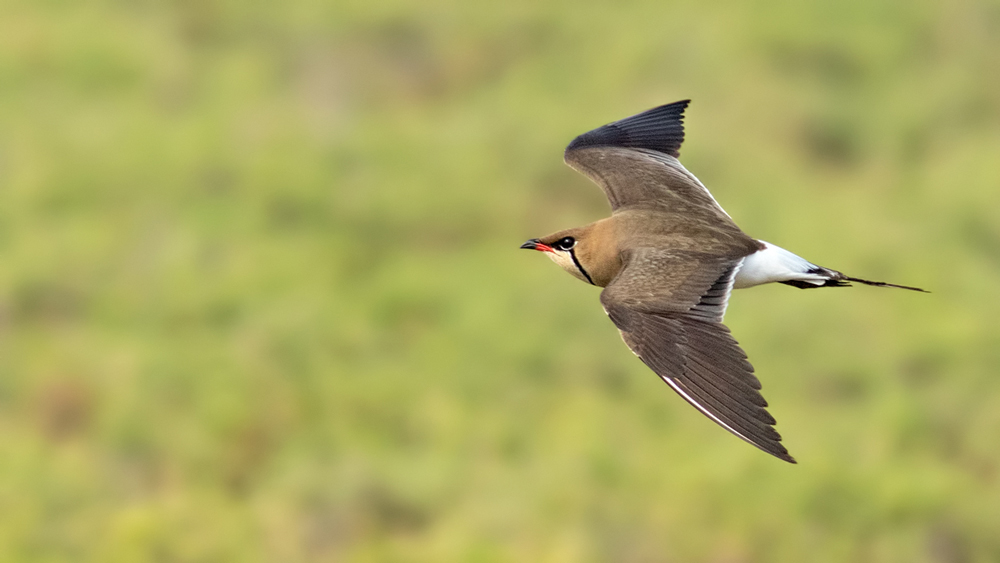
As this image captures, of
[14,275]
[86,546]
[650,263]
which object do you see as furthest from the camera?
[14,275]

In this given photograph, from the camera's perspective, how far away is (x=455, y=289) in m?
16.0

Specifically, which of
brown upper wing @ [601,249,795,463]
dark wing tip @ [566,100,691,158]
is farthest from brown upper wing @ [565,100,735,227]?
brown upper wing @ [601,249,795,463]

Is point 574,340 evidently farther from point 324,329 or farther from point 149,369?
point 149,369

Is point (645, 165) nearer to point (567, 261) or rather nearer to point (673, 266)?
point (567, 261)

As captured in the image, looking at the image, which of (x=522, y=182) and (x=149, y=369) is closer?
(x=149, y=369)

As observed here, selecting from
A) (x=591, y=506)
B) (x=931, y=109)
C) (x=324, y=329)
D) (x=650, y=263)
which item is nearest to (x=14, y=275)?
(x=324, y=329)

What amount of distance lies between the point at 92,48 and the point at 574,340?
24.8 ft

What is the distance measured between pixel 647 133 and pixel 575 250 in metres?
1.18

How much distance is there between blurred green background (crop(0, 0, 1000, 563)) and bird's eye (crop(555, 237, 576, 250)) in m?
5.57

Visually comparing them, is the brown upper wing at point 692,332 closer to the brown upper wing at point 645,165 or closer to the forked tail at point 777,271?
the forked tail at point 777,271

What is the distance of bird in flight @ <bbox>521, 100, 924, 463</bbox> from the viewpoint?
6520 mm

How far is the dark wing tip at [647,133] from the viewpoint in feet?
28.0

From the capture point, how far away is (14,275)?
51.1 ft

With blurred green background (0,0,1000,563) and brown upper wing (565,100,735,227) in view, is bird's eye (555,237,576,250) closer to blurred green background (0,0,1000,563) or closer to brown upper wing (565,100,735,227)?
brown upper wing (565,100,735,227)
